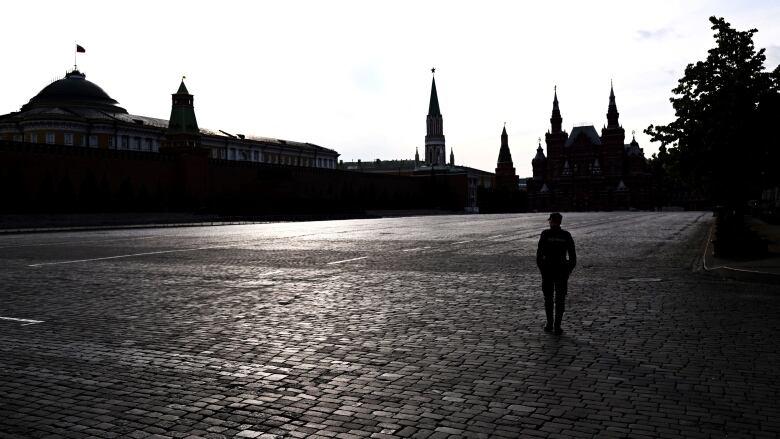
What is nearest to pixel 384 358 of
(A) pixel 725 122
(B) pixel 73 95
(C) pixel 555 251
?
(C) pixel 555 251

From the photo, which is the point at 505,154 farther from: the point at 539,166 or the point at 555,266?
the point at 555,266

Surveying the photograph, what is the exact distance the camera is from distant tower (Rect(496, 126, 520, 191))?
150m

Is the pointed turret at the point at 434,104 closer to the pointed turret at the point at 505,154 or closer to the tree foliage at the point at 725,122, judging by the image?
the pointed turret at the point at 505,154

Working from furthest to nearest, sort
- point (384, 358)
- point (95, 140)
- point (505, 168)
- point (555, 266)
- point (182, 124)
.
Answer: point (505, 168)
point (95, 140)
point (182, 124)
point (555, 266)
point (384, 358)

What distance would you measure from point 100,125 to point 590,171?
302 ft

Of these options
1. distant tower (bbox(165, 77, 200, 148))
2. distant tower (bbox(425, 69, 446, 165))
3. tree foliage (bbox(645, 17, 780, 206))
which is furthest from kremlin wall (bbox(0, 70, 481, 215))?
tree foliage (bbox(645, 17, 780, 206))

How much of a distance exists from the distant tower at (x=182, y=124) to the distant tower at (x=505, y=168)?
98396 mm

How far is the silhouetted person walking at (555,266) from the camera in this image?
752 cm

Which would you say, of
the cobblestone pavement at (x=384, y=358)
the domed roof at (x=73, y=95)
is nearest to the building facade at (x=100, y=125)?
the domed roof at (x=73, y=95)

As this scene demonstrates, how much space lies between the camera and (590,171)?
133m

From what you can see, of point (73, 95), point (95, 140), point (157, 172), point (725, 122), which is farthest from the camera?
point (73, 95)

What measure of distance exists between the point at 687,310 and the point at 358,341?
4586 mm

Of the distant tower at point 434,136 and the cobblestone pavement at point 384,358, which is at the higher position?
the distant tower at point 434,136

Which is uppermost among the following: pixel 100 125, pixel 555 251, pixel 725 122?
pixel 100 125
